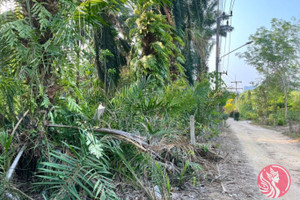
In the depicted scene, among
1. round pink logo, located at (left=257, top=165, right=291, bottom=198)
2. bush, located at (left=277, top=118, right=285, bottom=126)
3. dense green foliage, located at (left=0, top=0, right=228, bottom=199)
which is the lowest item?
bush, located at (left=277, top=118, right=285, bottom=126)

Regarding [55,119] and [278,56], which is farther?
[278,56]

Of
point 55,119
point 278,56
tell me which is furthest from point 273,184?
point 278,56

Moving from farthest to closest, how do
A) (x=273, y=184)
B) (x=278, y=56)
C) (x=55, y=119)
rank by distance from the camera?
(x=278, y=56) → (x=273, y=184) → (x=55, y=119)

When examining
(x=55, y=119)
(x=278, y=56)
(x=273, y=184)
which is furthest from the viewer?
(x=278, y=56)

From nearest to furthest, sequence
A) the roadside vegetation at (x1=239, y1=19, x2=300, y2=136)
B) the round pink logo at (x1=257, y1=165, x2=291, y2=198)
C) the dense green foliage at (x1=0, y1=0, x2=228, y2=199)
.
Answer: the dense green foliage at (x1=0, y1=0, x2=228, y2=199) < the round pink logo at (x1=257, y1=165, x2=291, y2=198) < the roadside vegetation at (x1=239, y1=19, x2=300, y2=136)

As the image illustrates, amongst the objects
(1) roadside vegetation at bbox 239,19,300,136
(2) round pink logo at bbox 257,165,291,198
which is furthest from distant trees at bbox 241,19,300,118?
(2) round pink logo at bbox 257,165,291,198

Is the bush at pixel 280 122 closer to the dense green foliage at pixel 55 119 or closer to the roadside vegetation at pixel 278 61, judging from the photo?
the roadside vegetation at pixel 278 61

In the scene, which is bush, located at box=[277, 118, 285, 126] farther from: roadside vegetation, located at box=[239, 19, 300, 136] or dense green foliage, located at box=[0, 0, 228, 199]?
dense green foliage, located at box=[0, 0, 228, 199]

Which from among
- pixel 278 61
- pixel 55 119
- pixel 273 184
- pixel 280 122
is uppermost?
pixel 278 61

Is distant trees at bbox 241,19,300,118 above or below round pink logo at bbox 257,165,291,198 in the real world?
above

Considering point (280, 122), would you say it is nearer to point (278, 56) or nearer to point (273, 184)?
point (278, 56)

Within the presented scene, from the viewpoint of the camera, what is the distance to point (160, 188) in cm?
218

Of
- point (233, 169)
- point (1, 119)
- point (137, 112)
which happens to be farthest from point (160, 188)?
point (233, 169)

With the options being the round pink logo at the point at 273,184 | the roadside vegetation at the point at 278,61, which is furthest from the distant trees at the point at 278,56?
the round pink logo at the point at 273,184
